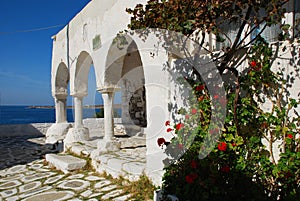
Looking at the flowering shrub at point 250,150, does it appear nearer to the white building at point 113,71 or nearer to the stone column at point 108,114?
the white building at point 113,71

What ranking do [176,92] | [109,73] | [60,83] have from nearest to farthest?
[176,92], [109,73], [60,83]

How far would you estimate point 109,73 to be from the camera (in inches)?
193

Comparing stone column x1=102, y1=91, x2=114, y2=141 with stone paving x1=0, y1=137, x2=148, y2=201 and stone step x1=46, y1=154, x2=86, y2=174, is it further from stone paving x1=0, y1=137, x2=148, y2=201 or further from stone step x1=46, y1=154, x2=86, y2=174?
stone step x1=46, y1=154, x2=86, y2=174

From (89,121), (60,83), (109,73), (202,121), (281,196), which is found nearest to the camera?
(281,196)

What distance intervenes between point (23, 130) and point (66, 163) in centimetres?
758

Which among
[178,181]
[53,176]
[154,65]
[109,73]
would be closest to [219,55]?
[154,65]

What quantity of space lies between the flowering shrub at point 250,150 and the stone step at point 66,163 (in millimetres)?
2656

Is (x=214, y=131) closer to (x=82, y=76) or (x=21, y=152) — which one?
(x=82, y=76)

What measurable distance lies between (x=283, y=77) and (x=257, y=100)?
322 mm

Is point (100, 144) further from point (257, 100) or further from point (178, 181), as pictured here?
point (257, 100)

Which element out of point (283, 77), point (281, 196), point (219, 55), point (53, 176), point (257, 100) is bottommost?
point (53, 176)

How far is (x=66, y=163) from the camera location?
15.0 feet

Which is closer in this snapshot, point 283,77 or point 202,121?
point 283,77

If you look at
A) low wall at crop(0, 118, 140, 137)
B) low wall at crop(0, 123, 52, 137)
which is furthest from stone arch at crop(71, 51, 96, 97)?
low wall at crop(0, 123, 52, 137)
